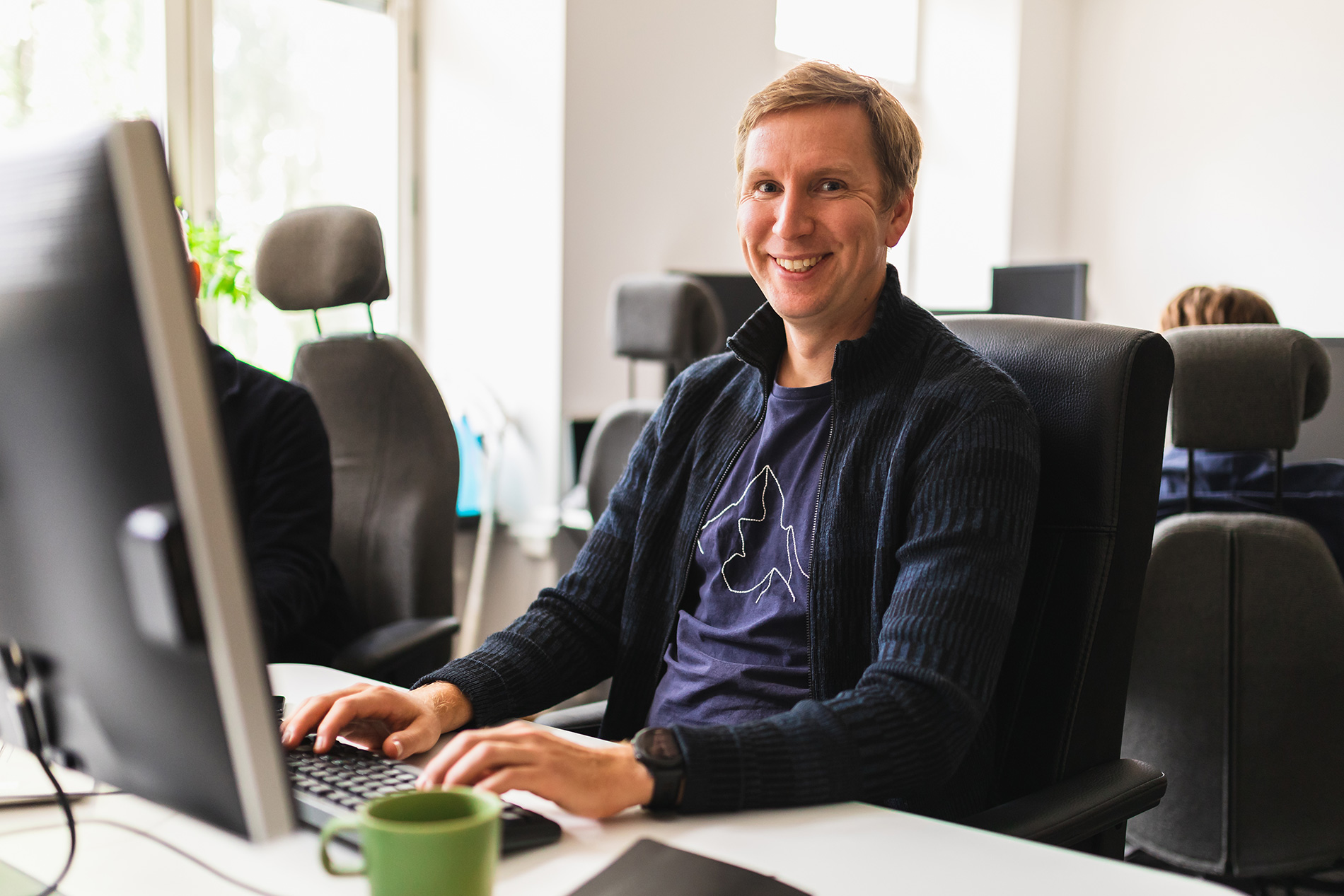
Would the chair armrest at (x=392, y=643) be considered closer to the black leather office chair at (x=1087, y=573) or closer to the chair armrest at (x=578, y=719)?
the chair armrest at (x=578, y=719)

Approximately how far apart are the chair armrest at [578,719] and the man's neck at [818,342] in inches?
19.1

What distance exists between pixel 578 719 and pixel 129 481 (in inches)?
38.4

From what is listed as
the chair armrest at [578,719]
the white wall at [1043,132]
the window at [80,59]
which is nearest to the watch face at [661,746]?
→ the chair armrest at [578,719]

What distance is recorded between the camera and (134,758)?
1.85ft

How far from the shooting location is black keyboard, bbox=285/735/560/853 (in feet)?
2.64

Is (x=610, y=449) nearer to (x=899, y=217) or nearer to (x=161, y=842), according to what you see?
(x=899, y=217)

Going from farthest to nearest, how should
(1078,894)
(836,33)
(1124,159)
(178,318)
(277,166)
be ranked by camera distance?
(1124,159) < (836,33) < (277,166) < (1078,894) < (178,318)

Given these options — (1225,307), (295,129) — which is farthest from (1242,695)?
(295,129)

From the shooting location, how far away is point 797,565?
4.14 feet

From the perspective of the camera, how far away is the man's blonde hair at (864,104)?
1335 millimetres

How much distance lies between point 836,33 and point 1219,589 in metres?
3.76

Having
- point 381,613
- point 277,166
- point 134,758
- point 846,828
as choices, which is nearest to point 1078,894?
point 846,828

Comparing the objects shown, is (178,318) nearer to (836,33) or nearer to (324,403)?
(324,403)

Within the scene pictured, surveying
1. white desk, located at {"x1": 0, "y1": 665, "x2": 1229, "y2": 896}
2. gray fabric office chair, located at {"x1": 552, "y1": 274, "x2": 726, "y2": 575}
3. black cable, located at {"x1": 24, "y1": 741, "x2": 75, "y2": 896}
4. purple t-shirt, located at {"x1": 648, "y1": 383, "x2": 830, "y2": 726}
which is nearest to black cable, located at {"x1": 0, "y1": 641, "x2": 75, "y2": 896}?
black cable, located at {"x1": 24, "y1": 741, "x2": 75, "y2": 896}
